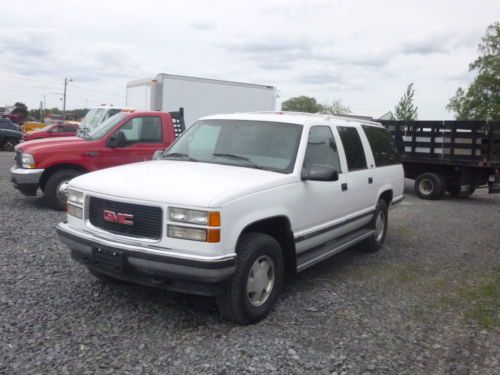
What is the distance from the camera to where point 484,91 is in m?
41.2

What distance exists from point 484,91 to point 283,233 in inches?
1662

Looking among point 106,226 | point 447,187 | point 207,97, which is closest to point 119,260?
point 106,226

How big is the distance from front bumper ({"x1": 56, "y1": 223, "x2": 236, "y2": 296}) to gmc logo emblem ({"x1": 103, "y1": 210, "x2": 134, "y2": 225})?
0.16 m

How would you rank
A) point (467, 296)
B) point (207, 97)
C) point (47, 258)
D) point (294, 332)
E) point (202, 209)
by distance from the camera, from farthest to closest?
point (207, 97), point (47, 258), point (467, 296), point (294, 332), point (202, 209)

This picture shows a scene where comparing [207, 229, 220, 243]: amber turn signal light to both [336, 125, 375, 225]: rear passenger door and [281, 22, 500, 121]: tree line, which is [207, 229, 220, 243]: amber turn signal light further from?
[281, 22, 500, 121]: tree line

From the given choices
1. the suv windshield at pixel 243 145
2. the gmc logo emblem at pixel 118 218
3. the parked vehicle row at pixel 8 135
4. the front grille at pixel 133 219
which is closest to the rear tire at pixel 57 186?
the suv windshield at pixel 243 145

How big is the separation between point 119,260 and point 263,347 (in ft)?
4.14

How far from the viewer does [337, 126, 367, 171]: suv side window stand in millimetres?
5703

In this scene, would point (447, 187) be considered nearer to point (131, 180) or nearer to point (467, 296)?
point (467, 296)

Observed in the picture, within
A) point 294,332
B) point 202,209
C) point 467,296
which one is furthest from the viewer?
point 467,296

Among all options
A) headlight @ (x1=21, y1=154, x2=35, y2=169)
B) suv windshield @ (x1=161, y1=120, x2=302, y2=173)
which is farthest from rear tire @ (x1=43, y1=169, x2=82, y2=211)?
suv windshield @ (x1=161, y1=120, x2=302, y2=173)

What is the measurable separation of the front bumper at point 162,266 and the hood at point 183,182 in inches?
15.3

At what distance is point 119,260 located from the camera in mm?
3805

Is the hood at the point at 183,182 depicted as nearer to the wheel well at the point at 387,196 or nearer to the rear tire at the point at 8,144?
the wheel well at the point at 387,196
